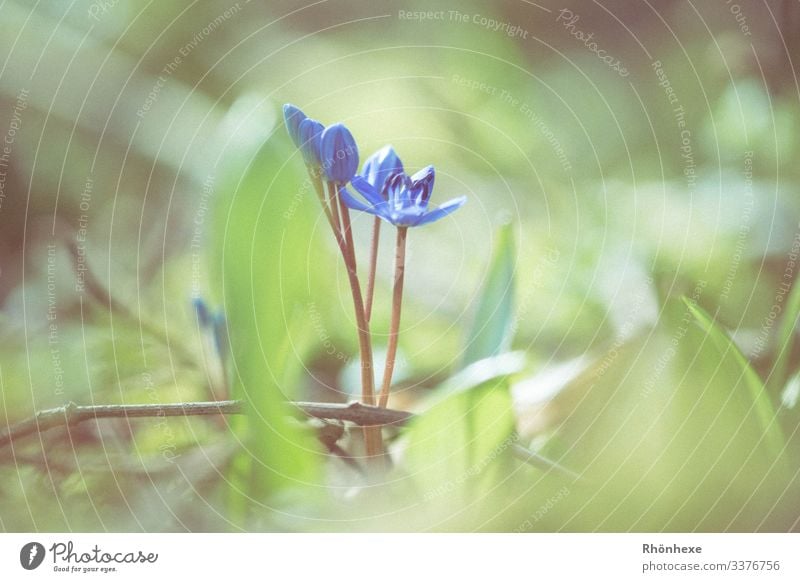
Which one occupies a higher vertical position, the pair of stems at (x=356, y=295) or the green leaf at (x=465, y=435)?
the pair of stems at (x=356, y=295)

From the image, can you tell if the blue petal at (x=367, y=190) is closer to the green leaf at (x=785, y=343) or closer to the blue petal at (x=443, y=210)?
the blue petal at (x=443, y=210)

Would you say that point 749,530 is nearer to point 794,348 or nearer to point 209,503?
point 794,348

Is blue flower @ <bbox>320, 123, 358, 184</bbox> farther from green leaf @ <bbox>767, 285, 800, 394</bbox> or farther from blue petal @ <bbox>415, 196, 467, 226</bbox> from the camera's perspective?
green leaf @ <bbox>767, 285, 800, 394</bbox>

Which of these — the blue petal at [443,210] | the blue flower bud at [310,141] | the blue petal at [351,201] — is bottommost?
the blue petal at [443,210]

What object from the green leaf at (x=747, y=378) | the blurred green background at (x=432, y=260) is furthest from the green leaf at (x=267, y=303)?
the green leaf at (x=747, y=378)

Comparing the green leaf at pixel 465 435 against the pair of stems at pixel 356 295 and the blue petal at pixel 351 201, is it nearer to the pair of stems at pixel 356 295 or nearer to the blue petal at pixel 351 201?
the pair of stems at pixel 356 295

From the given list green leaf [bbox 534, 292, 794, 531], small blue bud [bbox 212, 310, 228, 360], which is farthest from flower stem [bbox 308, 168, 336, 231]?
green leaf [bbox 534, 292, 794, 531]
